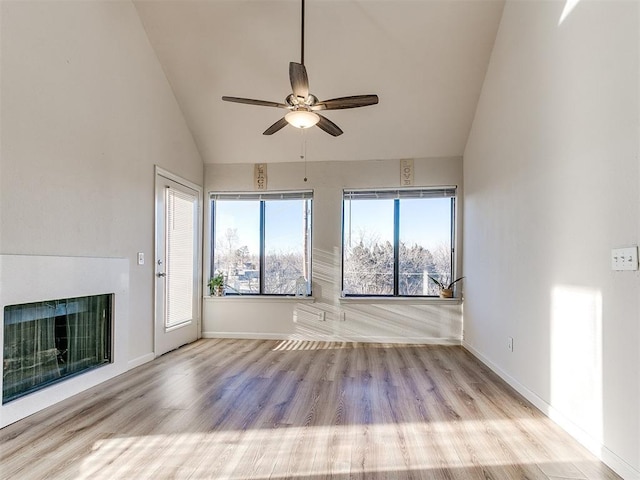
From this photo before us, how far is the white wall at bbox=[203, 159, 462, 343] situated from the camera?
4.62 metres

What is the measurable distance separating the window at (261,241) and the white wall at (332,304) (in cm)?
15

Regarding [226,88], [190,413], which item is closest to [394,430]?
[190,413]

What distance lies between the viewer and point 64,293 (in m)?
2.70

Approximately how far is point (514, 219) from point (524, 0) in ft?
6.00

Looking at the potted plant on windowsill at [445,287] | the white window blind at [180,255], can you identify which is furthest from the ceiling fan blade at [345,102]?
the potted plant on windowsill at [445,287]

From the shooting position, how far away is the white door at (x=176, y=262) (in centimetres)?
392

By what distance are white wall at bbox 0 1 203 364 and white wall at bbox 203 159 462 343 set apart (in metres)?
1.33

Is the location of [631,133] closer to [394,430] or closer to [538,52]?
[538,52]

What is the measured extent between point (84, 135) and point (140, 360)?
2243 mm

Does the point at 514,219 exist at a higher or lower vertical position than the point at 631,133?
lower

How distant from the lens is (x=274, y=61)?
380 centimetres

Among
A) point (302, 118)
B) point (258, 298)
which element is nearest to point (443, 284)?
point (258, 298)

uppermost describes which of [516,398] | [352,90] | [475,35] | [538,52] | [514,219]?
[475,35]

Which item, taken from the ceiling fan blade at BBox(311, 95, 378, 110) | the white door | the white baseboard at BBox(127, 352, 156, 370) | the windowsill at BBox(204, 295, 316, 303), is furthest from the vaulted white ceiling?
the white baseboard at BBox(127, 352, 156, 370)
